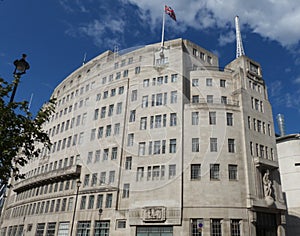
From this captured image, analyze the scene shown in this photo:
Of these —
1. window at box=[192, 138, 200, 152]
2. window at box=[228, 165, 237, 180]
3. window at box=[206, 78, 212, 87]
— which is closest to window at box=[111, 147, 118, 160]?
window at box=[192, 138, 200, 152]

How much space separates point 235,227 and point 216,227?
2621mm

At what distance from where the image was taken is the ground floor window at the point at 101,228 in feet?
138

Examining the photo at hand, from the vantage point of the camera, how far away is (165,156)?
41219 mm

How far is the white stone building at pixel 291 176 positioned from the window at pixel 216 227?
94.4 feet

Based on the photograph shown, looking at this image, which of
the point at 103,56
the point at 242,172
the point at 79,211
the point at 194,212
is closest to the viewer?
the point at 194,212

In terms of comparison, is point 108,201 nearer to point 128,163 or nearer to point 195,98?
point 128,163

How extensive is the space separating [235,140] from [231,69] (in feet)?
50.6

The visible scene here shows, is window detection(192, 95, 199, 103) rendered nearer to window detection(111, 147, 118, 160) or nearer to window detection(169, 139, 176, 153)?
window detection(169, 139, 176, 153)

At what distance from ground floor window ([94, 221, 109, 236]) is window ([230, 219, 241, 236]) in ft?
60.4

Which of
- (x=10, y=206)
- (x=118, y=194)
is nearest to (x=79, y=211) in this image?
(x=118, y=194)

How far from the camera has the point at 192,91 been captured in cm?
4853

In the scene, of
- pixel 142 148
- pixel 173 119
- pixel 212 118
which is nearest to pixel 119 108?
pixel 142 148

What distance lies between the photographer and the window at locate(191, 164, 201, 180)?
3941 centimetres

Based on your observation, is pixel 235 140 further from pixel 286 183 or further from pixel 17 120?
pixel 17 120
